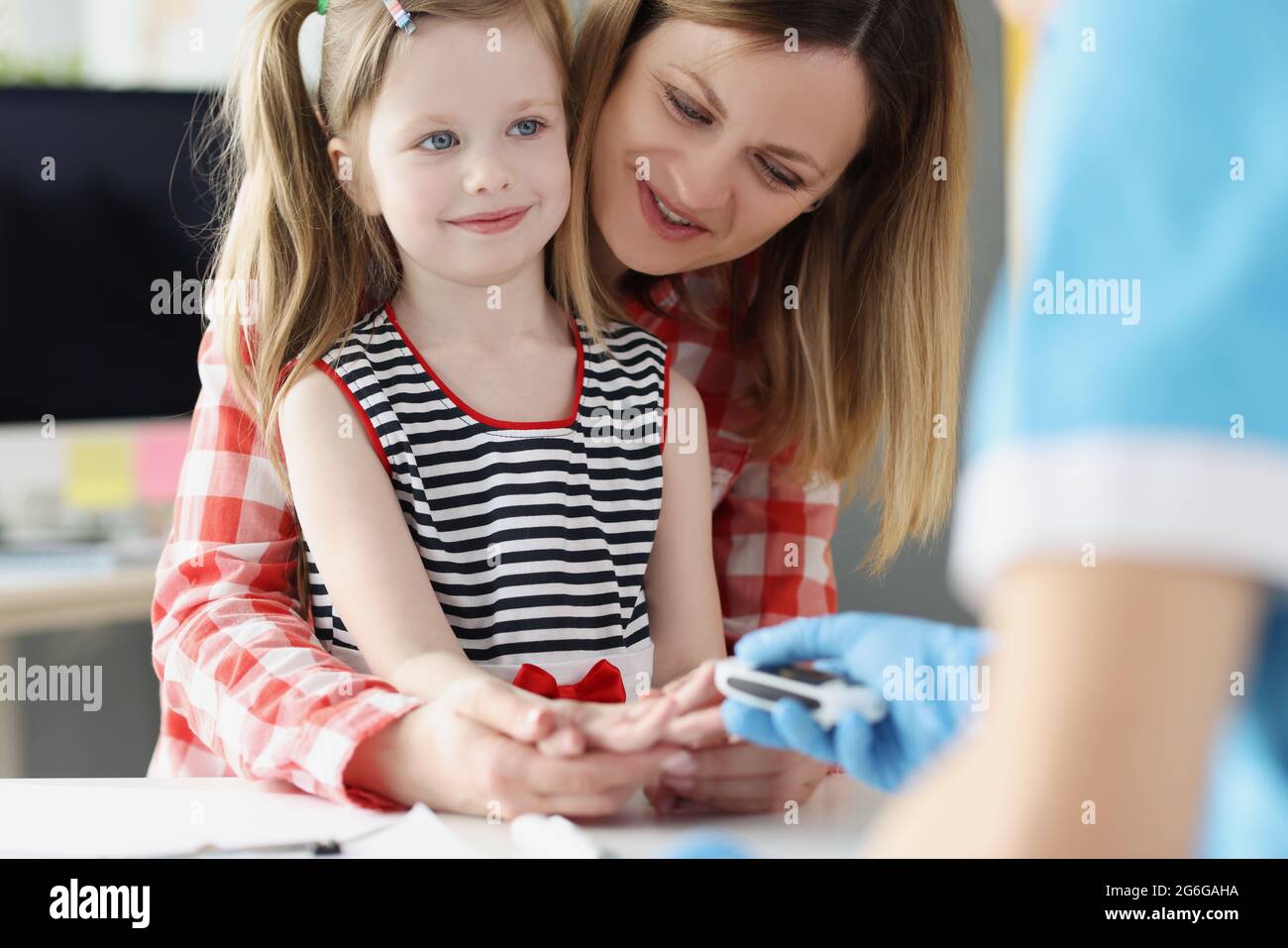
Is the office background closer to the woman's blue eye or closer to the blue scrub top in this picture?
the woman's blue eye

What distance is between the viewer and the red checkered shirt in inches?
27.6

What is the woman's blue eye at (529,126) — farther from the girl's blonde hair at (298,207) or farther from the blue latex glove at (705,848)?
the blue latex glove at (705,848)

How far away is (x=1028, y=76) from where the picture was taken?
1.12ft

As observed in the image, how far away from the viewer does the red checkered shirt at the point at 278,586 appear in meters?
0.70

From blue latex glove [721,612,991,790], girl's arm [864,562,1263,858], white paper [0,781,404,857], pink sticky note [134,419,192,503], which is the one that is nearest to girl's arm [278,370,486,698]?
white paper [0,781,404,857]

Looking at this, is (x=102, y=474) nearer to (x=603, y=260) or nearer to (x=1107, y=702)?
(x=603, y=260)

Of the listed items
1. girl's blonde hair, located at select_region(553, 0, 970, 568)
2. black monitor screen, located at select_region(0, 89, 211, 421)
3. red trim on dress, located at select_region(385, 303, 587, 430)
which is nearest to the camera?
red trim on dress, located at select_region(385, 303, 587, 430)

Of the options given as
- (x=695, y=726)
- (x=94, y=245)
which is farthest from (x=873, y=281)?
(x=94, y=245)

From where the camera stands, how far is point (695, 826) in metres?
0.63

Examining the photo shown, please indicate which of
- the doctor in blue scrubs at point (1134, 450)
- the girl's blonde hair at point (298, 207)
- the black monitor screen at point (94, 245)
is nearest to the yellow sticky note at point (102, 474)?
the black monitor screen at point (94, 245)

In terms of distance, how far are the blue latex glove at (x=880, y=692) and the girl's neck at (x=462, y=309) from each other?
38 centimetres

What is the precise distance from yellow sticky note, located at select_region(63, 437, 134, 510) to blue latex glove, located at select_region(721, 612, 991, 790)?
1.90m

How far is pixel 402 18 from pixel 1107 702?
0.71 metres
